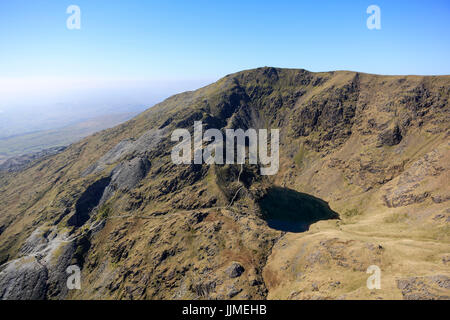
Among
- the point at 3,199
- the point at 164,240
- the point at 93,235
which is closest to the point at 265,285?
the point at 164,240

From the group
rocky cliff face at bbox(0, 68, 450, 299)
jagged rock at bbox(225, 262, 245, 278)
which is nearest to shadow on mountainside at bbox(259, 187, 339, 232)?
rocky cliff face at bbox(0, 68, 450, 299)

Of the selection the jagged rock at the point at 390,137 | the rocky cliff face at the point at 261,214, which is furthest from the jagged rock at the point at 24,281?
the jagged rock at the point at 390,137

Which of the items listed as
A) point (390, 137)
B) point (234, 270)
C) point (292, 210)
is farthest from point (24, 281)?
point (390, 137)

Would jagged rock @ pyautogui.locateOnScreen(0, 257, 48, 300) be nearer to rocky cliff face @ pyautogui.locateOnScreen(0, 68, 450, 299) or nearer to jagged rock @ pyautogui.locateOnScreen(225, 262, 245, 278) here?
rocky cliff face @ pyautogui.locateOnScreen(0, 68, 450, 299)

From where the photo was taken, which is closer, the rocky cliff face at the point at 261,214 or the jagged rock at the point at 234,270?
the rocky cliff face at the point at 261,214

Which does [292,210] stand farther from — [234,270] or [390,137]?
[390,137]

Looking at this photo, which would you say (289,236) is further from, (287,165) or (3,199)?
(3,199)

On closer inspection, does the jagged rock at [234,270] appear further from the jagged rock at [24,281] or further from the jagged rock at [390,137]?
the jagged rock at [390,137]
